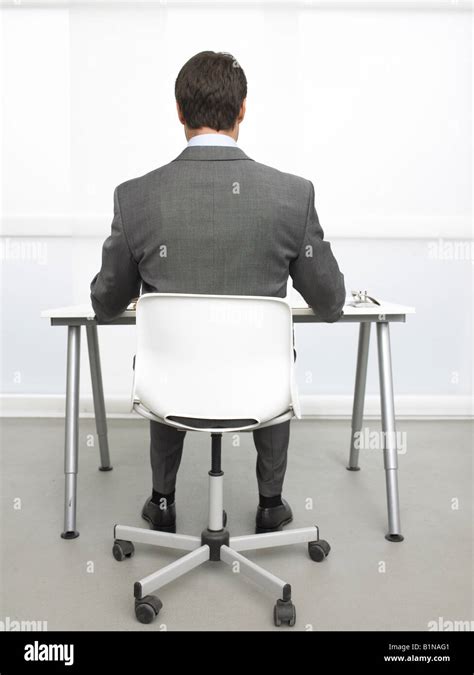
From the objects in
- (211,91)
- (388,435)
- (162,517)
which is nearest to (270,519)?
(162,517)

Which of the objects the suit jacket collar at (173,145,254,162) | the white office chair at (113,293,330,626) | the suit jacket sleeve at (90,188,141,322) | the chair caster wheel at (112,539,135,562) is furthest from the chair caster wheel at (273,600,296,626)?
the suit jacket collar at (173,145,254,162)

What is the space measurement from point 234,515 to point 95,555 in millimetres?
516

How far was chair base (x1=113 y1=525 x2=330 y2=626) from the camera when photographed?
1726 mm

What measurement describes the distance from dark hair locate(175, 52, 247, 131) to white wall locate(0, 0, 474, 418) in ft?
5.95

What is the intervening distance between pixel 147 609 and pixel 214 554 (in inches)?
10.7

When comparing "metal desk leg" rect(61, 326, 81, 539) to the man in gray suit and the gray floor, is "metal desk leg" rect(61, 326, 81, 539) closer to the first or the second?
the gray floor

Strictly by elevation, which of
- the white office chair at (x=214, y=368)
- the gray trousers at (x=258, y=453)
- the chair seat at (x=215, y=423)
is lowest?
the gray trousers at (x=258, y=453)

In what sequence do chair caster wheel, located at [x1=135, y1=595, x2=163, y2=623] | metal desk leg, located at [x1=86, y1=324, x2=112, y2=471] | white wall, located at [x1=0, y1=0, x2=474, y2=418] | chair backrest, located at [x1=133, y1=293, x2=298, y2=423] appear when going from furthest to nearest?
white wall, located at [x1=0, y1=0, x2=474, y2=418] < metal desk leg, located at [x1=86, y1=324, x2=112, y2=471] < chair caster wheel, located at [x1=135, y1=595, x2=163, y2=623] < chair backrest, located at [x1=133, y1=293, x2=298, y2=423]

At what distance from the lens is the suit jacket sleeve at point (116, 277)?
180 centimetres

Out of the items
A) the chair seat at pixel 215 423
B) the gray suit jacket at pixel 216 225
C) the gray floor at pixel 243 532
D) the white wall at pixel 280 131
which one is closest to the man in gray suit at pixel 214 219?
the gray suit jacket at pixel 216 225

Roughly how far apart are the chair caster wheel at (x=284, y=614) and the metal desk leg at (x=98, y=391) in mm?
1279

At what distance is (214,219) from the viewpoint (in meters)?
1.69

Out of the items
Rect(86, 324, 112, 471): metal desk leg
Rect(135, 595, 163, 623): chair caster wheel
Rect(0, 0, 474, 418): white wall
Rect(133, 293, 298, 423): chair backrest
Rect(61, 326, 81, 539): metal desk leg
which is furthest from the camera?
Rect(0, 0, 474, 418): white wall

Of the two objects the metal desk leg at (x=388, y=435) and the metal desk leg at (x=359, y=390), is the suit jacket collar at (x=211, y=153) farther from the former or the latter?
the metal desk leg at (x=359, y=390)
